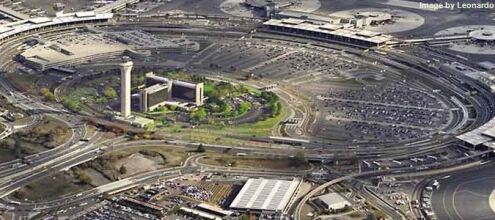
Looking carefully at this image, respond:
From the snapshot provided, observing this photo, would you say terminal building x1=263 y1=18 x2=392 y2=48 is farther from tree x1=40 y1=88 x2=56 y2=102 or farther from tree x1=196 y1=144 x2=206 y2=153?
tree x1=196 y1=144 x2=206 y2=153

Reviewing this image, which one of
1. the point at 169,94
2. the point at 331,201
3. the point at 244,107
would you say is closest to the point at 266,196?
the point at 331,201


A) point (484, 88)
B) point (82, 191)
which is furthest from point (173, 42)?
point (82, 191)

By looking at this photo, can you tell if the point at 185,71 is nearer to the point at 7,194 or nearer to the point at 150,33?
the point at 150,33

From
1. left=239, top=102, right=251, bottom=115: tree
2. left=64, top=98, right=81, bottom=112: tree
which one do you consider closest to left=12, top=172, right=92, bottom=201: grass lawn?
left=64, top=98, right=81, bottom=112: tree

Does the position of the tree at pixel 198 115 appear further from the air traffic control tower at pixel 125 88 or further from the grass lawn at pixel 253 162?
the grass lawn at pixel 253 162

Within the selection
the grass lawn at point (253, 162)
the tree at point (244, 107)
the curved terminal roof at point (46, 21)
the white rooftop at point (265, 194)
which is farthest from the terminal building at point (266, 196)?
the curved terminal roof at point (46, 21)

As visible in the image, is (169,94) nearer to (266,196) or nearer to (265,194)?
(265,194)
